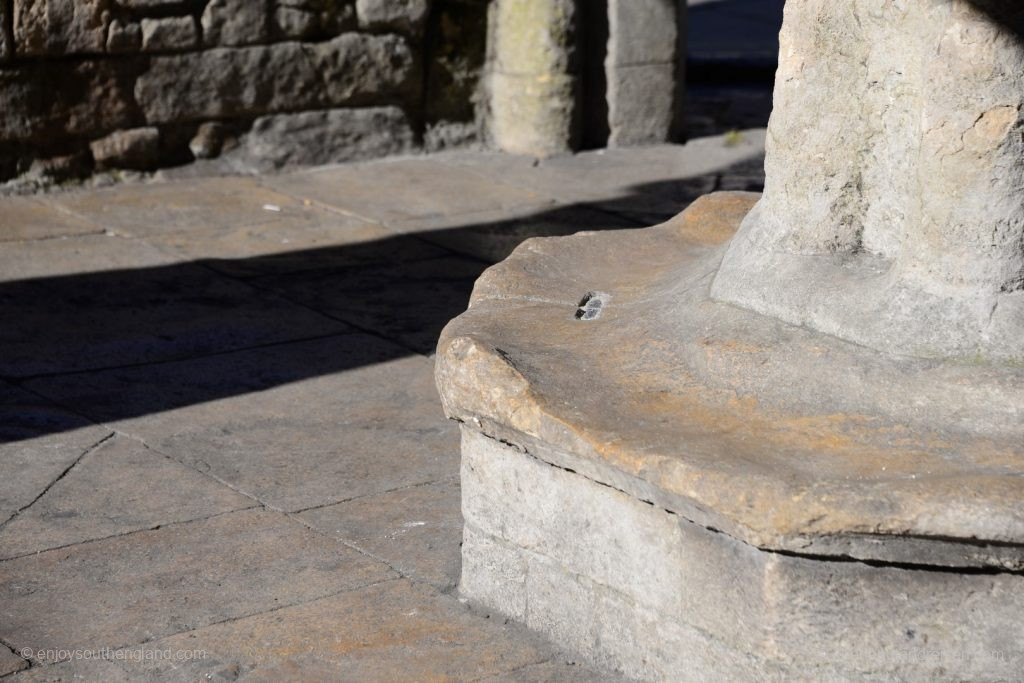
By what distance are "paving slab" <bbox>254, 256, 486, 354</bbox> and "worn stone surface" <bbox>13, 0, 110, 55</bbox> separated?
156 centimetres

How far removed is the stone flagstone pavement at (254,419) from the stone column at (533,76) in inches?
11.0

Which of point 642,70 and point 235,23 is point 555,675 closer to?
point 235,23

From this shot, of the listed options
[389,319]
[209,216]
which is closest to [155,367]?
[389,319]

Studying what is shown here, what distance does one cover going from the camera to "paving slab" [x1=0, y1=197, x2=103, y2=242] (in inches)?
205

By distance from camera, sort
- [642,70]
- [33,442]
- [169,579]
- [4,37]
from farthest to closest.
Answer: [642,70] < [4,37] < [33,442] < [169,579]

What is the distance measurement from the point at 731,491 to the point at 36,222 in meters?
3.93

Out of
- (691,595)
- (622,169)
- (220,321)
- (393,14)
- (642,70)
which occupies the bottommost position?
(220,321)

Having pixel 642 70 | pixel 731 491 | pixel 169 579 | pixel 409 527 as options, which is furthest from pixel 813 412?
pixel 642 70

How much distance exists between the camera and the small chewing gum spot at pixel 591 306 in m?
2.82

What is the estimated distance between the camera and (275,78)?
6.15 meters

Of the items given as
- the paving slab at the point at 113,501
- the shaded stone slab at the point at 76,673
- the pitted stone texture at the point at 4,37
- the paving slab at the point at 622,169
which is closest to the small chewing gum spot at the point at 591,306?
the paving slab at the point at 113,501

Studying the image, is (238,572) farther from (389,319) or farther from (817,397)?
(389,319)

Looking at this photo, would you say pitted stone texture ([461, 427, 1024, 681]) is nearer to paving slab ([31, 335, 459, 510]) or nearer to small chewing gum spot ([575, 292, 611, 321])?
small chewing gum spot ([575, 292, 611, 321])

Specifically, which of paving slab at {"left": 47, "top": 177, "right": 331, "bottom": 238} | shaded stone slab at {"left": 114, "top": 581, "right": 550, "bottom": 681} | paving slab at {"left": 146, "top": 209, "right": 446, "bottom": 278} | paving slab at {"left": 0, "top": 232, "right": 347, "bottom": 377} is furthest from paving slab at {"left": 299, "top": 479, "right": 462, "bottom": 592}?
paving slab at {"left": 47, "top": 177, "right": 331, "bottom": 238}
